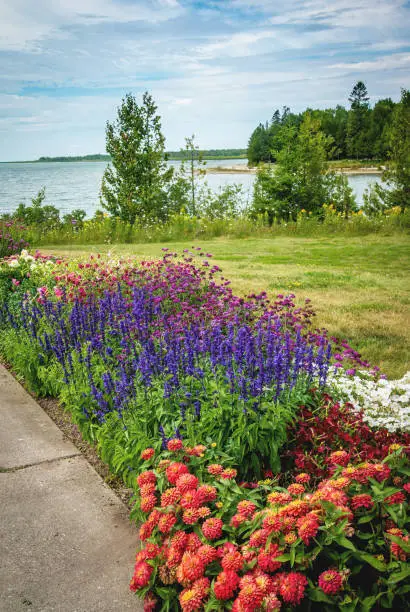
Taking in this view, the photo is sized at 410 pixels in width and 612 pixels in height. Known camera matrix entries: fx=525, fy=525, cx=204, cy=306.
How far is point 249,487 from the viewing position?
2740 millimetres

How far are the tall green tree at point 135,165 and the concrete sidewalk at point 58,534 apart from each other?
1242 cm

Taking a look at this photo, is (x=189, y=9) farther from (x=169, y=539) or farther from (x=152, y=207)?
(x=152, y=207)

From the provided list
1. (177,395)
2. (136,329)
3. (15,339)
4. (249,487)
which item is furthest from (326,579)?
(15,339)

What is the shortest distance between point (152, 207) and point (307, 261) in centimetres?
650

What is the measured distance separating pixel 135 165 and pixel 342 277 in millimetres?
8518

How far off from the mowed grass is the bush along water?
110cm

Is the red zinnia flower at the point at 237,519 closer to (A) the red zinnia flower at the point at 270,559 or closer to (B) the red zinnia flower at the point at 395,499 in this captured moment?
(A) the red zinnia flower at the point at 270,559

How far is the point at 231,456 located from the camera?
279 cm

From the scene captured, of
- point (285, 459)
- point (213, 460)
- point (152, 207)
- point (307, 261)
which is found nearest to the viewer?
point (213, 460)

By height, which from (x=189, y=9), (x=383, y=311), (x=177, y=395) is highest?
(x=189, y=9)

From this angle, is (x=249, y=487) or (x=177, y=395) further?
(x=177, y=395)

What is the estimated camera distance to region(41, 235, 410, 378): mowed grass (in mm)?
5801

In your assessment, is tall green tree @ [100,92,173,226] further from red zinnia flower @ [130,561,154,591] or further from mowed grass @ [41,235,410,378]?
red zinnia flower @ [130,561,154,591]

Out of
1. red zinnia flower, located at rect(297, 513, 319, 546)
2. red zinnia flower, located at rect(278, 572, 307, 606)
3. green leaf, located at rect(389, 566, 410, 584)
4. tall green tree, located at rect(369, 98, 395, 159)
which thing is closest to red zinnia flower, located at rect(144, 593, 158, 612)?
red zinnia flower, located at rect(278, 572, 307, 606)
